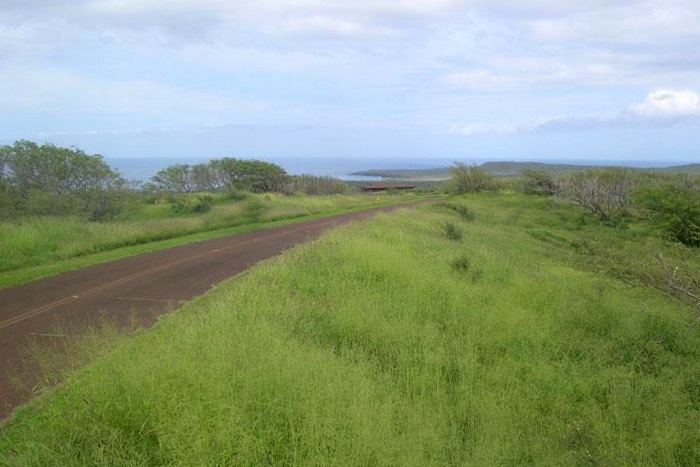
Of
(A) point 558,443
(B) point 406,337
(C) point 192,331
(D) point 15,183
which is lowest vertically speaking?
(A) point 558,443

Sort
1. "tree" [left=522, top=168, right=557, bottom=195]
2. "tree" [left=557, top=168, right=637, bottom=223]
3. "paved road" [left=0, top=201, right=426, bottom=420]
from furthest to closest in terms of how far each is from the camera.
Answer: "tree" [left=522, top=168, right=557, bottom=195] → "tree" [left=557, top=168, right=637, bottom=223] → "paved road" [left=0, top=201, right=426, bottom=420]

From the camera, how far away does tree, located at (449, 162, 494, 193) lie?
A: 181 feet

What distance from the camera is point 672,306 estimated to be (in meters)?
11.7

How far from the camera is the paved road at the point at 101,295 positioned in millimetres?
6992

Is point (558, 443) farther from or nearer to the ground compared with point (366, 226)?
nearer to the ground

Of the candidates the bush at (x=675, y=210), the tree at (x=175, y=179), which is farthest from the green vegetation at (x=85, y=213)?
the bush at (x=675, y=210)

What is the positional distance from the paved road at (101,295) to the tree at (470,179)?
41.0m

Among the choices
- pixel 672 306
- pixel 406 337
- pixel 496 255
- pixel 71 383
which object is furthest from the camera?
pixel 496 255

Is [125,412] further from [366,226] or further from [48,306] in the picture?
[366,226]

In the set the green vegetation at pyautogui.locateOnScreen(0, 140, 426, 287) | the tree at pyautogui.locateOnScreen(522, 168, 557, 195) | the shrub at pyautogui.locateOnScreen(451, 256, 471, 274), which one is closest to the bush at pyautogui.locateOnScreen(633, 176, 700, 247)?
the shrub at pyautogui.locateOnScreen(451, 256, 471, 274)

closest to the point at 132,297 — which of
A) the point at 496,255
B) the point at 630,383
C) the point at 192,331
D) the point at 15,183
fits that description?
the point at 192,331

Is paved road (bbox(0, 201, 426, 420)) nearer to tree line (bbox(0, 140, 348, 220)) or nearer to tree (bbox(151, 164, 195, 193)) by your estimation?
tree line (bbox(0, 140, 348, 220))

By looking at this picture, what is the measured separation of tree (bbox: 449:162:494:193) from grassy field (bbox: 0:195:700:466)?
142 ft

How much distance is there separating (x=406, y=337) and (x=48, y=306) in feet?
20.2
